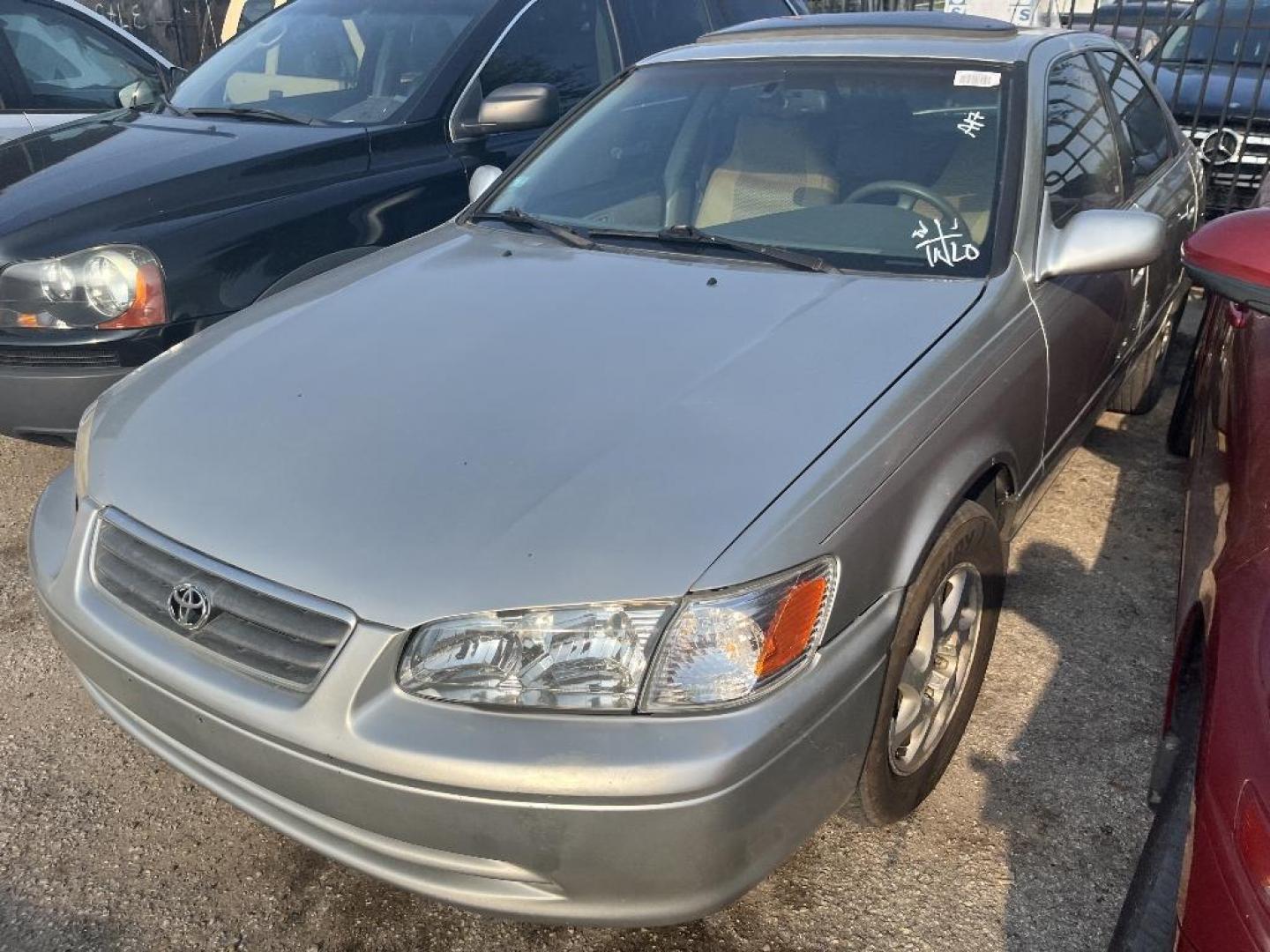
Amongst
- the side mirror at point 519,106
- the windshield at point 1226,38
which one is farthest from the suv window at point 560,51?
the windshield at point 1226,38

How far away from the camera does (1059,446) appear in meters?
3.01

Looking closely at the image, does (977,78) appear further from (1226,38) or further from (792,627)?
(1226,38)

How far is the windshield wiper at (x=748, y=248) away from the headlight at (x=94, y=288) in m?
1.63

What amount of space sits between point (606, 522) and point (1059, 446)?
69.2 inches

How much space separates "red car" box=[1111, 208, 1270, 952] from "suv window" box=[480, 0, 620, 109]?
9.66 feet

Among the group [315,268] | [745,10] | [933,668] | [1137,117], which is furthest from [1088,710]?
[745,10]

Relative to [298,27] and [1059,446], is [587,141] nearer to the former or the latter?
[1059,446]

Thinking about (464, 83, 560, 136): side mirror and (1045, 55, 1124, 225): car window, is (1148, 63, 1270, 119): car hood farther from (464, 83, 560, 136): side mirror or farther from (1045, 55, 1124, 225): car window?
(464, 83, 560, 136): side mirror

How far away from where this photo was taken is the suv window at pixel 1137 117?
12.2ft

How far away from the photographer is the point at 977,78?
9.50ft

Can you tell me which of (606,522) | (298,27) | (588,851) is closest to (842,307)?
(606,522)

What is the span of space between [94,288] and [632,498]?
2339mm

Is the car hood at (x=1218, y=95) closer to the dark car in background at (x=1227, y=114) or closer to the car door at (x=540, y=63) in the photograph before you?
the dark car in background at (x=1227, y=114)

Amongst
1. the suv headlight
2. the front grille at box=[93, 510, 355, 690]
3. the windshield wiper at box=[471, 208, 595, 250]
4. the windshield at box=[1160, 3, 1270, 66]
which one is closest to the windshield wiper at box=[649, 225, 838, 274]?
the windshield wiper at box=[471, 208, 595, 250]
